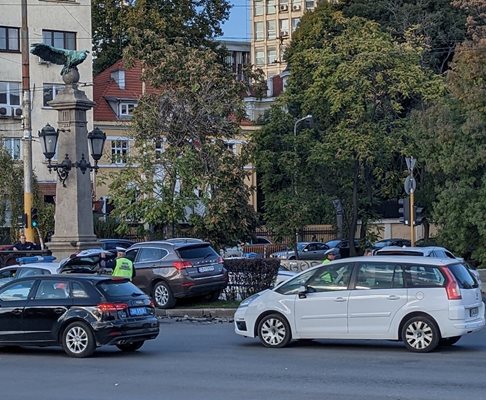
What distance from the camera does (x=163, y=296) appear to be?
25.8 m

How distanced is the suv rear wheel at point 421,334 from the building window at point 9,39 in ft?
150

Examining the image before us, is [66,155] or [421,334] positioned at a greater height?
[66,155]

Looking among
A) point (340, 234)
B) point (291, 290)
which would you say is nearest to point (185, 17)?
point (340, 234)

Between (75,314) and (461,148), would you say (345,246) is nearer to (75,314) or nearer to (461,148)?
(461,148)

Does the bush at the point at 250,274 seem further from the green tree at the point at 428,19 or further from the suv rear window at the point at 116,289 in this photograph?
the green tree at the point at 428,19

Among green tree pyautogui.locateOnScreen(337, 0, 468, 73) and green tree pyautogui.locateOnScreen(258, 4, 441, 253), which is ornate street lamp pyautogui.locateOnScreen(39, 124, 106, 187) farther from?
green tree pyautogui.locateOnScreen(337, 0, 468, 73)

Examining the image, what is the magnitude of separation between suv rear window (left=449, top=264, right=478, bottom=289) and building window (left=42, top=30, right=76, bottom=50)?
4563cm

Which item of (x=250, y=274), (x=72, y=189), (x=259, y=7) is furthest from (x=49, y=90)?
(x=259, y=7)

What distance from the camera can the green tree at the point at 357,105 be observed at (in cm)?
4594

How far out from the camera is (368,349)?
1783cm

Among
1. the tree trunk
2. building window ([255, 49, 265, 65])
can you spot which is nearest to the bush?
the tree trunk

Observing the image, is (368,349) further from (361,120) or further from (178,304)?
(361,120)

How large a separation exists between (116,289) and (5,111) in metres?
43.5

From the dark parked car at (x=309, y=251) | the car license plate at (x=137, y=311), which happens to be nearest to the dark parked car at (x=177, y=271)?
the car license plate at (x=137, y=311)
